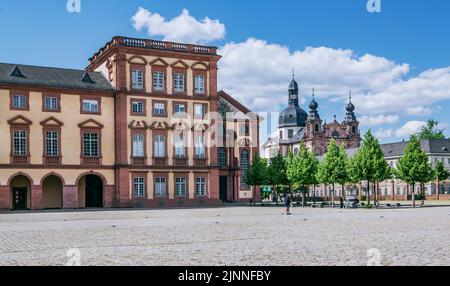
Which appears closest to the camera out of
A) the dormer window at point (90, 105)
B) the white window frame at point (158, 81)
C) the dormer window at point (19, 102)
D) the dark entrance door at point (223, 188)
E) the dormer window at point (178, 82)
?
the dormer window at point (19, 102)

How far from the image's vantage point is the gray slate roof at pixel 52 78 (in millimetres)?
55312

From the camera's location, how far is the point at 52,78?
189 ft

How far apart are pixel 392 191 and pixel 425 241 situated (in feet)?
320

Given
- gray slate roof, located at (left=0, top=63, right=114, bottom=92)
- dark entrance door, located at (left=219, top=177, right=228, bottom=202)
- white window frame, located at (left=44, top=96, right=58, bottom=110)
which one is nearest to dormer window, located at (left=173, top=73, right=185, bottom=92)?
gray slate roof, located at (left=0, top=63, right=114, bottom=92)

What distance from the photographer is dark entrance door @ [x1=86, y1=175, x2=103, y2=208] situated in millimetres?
60094

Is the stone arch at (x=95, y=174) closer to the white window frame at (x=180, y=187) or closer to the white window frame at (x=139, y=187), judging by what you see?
the white window frame at (x=139, y=187)

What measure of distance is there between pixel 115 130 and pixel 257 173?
19180mm

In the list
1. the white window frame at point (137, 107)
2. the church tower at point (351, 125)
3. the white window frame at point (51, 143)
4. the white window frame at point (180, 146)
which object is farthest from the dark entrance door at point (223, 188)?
the church tower at point (351, 125)

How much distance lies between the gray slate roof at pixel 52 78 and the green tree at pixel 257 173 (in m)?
20.4

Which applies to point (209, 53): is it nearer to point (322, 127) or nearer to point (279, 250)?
point (279, 250)
